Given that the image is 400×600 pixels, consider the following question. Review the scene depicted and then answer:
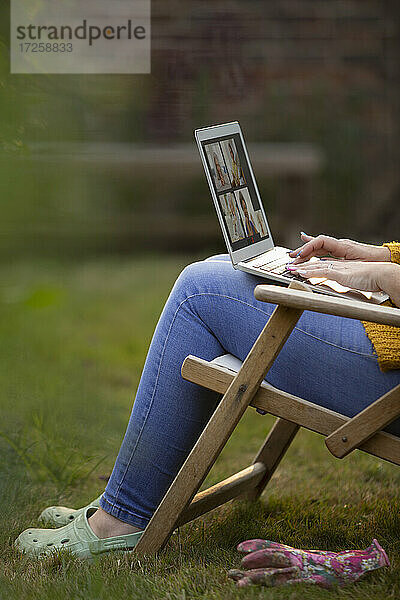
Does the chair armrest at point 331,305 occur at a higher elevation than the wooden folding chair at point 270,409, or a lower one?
higher

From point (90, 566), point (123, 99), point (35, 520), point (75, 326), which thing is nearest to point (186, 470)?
point (90, 566)

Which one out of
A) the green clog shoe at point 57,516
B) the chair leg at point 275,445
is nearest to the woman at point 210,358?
the green clog shoe at point 57,516

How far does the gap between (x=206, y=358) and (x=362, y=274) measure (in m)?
0.33

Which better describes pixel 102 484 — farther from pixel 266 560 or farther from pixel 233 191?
pixel 233 191

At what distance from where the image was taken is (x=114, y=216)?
457 centimetres

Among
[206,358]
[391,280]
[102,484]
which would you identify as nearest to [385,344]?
[391,280]

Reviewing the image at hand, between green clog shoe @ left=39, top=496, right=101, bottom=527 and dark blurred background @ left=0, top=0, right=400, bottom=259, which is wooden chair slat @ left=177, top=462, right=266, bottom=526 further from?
dark blurred background @ left=0, top=0, right=400, bottom=259

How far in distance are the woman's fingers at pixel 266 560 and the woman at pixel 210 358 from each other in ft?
0.75

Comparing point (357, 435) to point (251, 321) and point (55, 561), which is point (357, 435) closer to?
point (251, 321)

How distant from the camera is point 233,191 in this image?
1.50 metres

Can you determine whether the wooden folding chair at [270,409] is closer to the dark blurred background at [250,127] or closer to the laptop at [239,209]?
the laptop at [239,209]

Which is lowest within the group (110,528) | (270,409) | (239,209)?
(110,528)

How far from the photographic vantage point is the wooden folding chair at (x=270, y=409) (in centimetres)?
118

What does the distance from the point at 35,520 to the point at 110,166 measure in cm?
307
